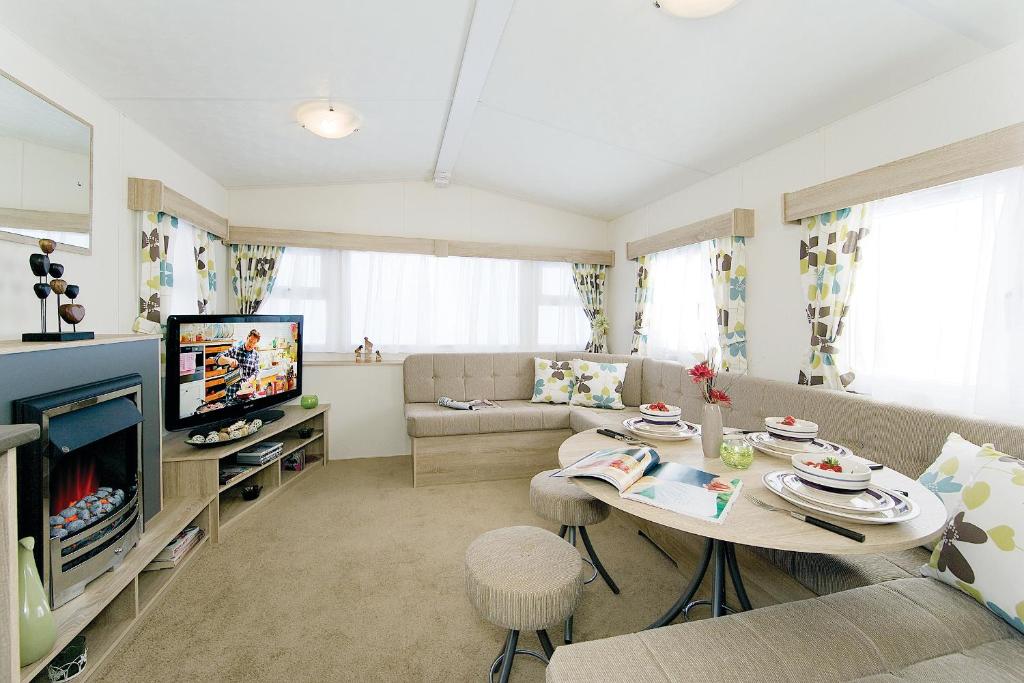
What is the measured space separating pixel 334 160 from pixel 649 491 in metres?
3.47

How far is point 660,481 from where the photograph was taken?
4.25 ft

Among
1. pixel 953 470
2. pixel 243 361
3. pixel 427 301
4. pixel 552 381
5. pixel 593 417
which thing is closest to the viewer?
pixel 953 470

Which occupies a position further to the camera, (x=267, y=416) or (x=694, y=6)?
(x=267, y=416)

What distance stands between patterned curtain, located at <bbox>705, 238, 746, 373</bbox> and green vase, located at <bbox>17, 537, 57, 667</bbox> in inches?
137

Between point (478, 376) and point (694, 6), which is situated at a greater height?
point (694, 6)

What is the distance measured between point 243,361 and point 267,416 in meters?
0.46

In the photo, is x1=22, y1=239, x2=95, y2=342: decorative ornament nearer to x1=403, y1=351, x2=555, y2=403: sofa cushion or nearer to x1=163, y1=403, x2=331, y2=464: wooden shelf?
x1=163, y1=403, x2=331, y2=464: wooden shelf

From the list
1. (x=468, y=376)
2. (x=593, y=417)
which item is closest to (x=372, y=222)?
(x=468, y=376)

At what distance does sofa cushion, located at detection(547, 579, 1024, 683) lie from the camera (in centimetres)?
97

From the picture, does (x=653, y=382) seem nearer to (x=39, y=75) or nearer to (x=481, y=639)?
(x=481, y=639)

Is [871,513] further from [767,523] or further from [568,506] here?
[568,506]

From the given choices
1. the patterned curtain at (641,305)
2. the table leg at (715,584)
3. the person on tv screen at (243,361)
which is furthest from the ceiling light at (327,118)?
the table leg at (715,584)

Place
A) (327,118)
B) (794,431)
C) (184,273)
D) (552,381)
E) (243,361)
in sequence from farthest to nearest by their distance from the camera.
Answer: (552,381) < (184,273) < (243,361) < (327,118) < (794,431)

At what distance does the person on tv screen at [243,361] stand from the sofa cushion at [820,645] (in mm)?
2753
